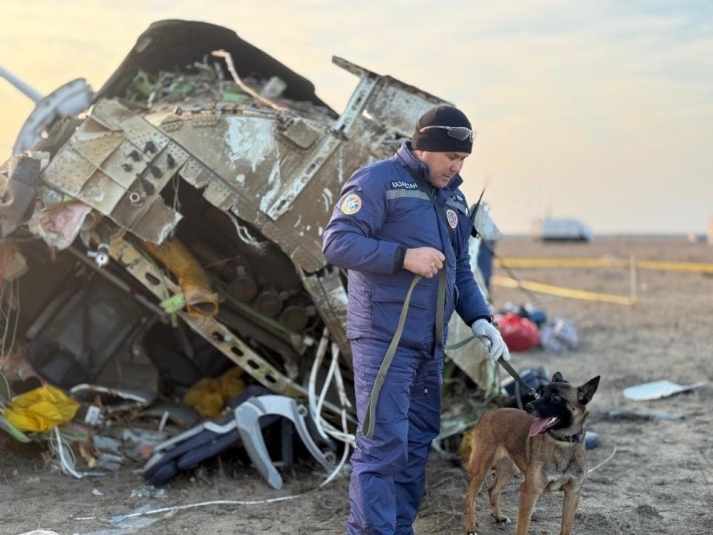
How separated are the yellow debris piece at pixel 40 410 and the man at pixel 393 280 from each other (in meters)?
2.75

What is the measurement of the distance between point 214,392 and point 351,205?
10.9 feet

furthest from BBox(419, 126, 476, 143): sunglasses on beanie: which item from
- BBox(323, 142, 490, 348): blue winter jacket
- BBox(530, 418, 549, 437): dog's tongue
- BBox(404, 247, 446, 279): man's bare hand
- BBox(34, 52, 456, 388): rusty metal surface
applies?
BBox(34, 52, 456, 388): rusty metal surface

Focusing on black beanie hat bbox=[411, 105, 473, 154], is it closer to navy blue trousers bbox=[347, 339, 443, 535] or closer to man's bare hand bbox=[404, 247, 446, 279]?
man's bare hand bbox=[404, 247, 446, 279]

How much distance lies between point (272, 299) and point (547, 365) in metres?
5.34

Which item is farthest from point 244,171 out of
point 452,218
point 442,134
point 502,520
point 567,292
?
point 567,292

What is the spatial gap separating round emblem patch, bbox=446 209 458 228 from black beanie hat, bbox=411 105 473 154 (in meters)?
0.33

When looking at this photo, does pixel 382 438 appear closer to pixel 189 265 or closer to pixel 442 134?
pixel 442 134

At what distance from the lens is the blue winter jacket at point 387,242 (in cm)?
398

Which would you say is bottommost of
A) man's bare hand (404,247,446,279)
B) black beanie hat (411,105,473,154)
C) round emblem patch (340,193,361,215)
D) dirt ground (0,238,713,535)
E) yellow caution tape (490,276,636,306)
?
dirt ground (0,238,713,535)

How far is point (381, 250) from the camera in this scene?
3926mm

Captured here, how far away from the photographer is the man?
4043 millimetres

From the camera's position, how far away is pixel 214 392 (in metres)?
6.90

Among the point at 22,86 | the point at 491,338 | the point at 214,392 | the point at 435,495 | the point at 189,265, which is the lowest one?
the point at 435,495

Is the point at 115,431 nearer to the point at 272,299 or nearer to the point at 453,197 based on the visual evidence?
the point at 272,299
